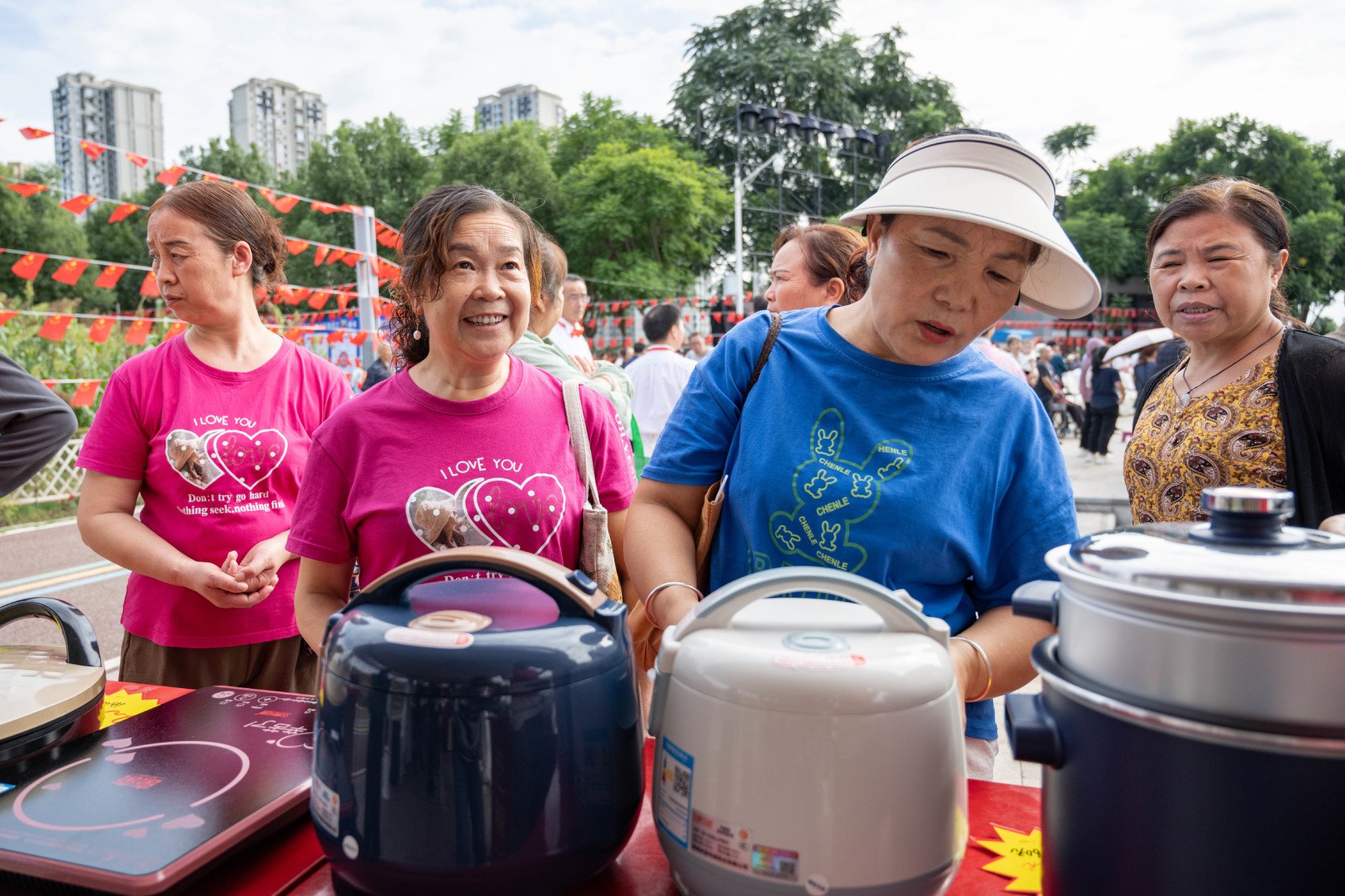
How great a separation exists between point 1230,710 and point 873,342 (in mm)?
794

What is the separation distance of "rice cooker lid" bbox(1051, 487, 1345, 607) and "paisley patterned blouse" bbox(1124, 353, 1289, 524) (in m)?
1.38

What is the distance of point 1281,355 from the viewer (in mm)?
1991

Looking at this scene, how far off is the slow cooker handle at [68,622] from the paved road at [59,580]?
129 inches

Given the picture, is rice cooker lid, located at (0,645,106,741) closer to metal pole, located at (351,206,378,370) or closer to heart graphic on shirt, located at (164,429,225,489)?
heart graphic on shirt, located at (164,429,225,489)

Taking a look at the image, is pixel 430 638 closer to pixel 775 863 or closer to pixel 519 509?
pixel 775 863

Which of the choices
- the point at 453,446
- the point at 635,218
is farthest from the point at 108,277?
the point at 635,218

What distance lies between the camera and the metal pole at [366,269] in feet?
23.5

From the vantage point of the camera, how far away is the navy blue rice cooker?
0.71m

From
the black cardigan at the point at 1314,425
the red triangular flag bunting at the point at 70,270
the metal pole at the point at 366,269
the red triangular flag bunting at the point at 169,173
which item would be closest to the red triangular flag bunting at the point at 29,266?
the red triangular flag bunting at the point at 70,270

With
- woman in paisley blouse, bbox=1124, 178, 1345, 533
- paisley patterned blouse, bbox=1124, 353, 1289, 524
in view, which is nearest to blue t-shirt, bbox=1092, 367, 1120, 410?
woman in paisley blouse, bbox=1124, 178, 1345, 533

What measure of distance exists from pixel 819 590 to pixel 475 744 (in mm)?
326

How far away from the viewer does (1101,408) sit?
1136 cm

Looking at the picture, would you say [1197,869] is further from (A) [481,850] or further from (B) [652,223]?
(B) [652,223]

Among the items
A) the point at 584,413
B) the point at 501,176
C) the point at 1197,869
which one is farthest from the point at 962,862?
the point at 501,176
